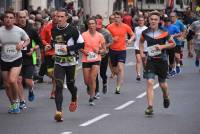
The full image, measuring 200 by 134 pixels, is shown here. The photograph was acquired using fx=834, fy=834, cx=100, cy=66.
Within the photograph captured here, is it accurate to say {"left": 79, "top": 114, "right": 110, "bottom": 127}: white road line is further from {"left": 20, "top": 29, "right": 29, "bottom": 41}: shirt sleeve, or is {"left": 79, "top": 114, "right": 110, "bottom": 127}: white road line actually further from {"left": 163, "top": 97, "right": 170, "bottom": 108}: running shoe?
{"left": 20, "top": 29, "right": 29, "bottom": 41}: shirt sleeve

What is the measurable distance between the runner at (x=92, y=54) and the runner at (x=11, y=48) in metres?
1.67

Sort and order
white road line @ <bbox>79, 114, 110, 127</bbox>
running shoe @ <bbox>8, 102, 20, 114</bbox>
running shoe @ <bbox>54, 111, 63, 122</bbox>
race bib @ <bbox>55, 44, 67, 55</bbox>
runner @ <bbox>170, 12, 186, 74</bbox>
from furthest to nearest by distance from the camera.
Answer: runner @ <bbox>170, 12, 186, 74</bbox> < running shoe @ <bbox>8, 102, 20, 114</bbox> < race bib @ <bbox>55, 44, 67, 55</bbox> < running shoe @ <bbox>54, 111, 63, 122</bbox> < white road line @ <bbox>79, 114, 110, 127</bbox>

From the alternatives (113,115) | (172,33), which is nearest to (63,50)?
(113,115)

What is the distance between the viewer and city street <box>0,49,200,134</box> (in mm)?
12773

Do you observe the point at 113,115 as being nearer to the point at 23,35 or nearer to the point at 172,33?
the point at 23,35

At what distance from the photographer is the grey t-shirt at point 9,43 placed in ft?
48.1

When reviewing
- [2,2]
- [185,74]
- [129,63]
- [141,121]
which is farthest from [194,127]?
[2,2]

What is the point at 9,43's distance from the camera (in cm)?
1466

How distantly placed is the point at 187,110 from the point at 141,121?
1.80 m

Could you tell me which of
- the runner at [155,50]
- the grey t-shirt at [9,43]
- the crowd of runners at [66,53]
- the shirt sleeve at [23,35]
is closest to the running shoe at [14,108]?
the crowd of runners at [66,53]

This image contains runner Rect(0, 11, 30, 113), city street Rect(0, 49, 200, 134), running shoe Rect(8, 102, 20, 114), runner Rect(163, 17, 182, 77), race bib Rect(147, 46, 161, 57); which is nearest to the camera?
city street Rect(0, 49, 200, 134)

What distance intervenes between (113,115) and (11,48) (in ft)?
7.04

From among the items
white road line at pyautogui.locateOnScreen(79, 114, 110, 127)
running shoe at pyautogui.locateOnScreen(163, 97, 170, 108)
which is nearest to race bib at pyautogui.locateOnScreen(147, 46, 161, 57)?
running shoe at pyautogui.locateOnScreen(163, 97, 170, 108)

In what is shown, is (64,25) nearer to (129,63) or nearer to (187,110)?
(187,110)
